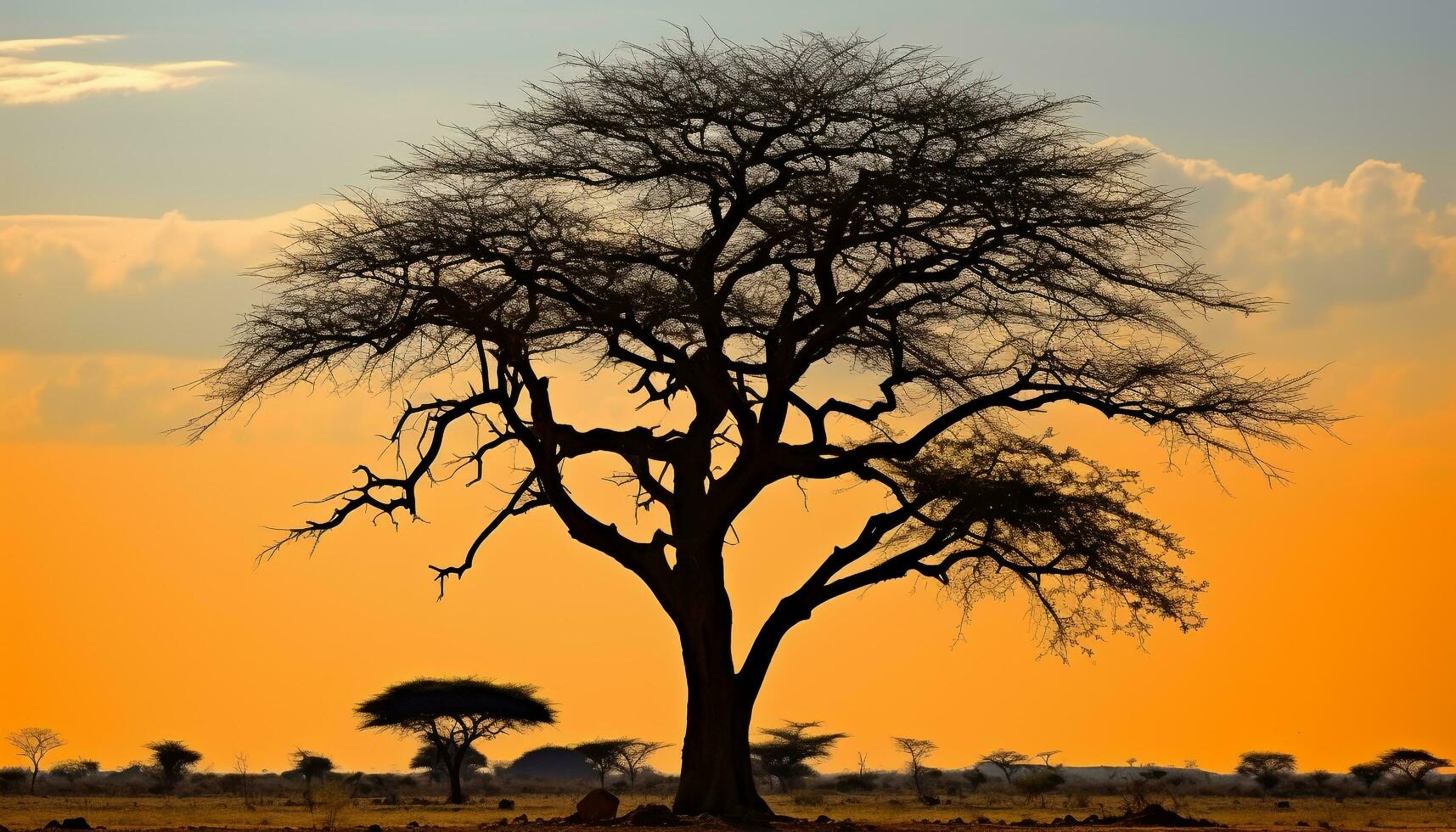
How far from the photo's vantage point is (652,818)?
19.6 m

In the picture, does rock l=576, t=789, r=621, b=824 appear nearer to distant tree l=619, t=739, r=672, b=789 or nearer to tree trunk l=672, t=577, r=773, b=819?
tree trunk l=672, t=577, r=773, b=819

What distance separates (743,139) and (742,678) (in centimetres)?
685

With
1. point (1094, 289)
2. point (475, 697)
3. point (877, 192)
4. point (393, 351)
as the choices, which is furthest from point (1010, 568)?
point (475, 697)

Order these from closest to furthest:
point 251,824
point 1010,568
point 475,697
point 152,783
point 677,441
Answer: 1. point 677,441
2. point 1010,568
3. point 251,824
4. point 475,697
5. point 152,783

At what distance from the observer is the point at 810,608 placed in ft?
71.9

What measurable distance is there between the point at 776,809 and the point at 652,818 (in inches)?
934

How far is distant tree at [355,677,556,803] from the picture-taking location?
4522cm

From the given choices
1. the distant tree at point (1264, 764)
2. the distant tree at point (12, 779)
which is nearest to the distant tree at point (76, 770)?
the distant tree at point (12, 779)

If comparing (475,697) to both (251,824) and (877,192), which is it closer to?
(251,824)

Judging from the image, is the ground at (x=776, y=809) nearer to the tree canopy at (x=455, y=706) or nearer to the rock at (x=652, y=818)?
the tree canopy at (x=455, y=706)

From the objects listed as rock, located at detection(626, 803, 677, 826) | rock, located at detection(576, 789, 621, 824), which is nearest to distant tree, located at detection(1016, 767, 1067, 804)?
rock, located at detection(576, 789, 621, 824)

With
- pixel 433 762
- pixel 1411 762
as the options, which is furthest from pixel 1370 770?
pixel 433 762

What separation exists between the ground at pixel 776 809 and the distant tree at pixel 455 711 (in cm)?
201

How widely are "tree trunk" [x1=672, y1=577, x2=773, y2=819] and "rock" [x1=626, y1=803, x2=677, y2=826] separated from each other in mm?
794
